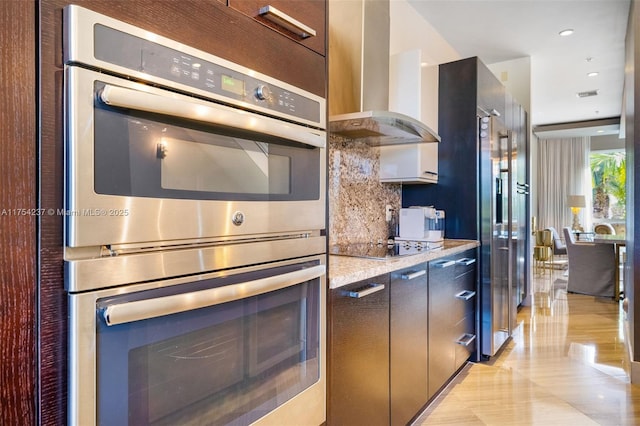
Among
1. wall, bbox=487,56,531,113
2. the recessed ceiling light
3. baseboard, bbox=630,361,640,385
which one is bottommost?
baseboard, bbox=630,361,640,385

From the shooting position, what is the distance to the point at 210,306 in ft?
3.02

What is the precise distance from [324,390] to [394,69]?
2.22m

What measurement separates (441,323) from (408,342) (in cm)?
50

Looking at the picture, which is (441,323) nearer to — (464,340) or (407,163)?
(464,340)

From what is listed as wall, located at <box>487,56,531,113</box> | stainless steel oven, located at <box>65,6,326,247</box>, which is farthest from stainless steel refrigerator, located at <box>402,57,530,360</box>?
stainless steel oven, located at <box>65,6,326,247</box>

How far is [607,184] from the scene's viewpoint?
895cm

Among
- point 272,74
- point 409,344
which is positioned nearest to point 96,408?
point 272,74

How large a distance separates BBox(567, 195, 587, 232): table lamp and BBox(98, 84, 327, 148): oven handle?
29.7 ft

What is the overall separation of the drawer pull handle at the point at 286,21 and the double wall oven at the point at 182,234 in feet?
0.55

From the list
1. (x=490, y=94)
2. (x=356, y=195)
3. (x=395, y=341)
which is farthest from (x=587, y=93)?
(x=395, y=341)

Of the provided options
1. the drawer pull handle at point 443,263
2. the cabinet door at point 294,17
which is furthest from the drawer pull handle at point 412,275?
the cabinet door at point 294,17

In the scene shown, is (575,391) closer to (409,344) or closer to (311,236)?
(409,344)

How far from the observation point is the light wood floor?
2.24m

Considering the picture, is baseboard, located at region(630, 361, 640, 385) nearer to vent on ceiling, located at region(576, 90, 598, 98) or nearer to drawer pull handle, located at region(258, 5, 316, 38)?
drawer pull handle, located at region(258, 5, 316, 38)
